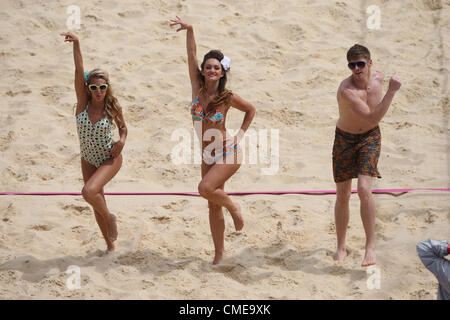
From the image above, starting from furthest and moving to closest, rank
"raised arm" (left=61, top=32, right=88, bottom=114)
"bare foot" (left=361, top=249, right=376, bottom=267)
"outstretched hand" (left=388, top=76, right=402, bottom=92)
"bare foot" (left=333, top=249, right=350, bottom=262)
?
"bare foot" (left=333, top=249, right=350, bottom=262)
"raised arm" (left=61, top=32, right=88, bottom=114)
"bare foot" (left=361, top=249, right=376, bottom=267)
"outstretched hand" (left=388, top=76, right=402, bottom=92)

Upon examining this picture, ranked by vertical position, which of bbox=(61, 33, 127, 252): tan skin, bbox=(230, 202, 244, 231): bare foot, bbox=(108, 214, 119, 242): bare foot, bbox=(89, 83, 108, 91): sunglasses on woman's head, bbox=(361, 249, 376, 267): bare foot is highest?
bbox=(89, 83, 108, 91): sunglasses on woman's head

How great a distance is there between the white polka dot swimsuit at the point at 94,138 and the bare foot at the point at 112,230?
1.39ft

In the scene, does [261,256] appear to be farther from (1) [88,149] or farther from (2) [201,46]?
(2) [201,46]

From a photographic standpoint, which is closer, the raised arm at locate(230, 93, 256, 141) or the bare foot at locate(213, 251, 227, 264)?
the raised arm at locate(230, 93, 256, 141)

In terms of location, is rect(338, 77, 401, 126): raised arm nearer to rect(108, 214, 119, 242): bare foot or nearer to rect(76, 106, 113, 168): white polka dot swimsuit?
rect(76, 106, 113, 168): white polka dot swimsuit

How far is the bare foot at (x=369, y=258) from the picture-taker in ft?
14.9

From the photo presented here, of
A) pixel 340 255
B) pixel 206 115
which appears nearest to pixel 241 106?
pixel 206 115

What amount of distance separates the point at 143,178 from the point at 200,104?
1.76 metres

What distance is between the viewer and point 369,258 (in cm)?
455

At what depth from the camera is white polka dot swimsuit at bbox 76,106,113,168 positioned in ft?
15.9

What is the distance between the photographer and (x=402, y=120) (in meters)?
6.97

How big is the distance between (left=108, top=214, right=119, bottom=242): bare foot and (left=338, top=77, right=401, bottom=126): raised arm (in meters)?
1.92

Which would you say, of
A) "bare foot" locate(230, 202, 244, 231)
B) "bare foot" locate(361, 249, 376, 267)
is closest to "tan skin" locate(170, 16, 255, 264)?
"bare foot" locate(230, 202, 244, 231)

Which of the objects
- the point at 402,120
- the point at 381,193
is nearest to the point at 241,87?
the point at 402,120
